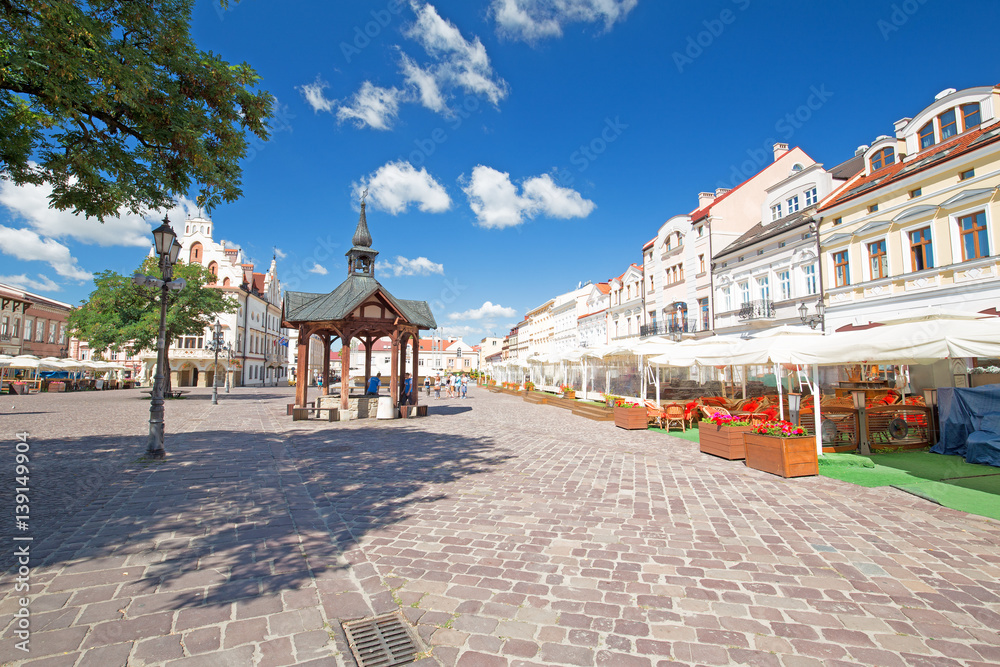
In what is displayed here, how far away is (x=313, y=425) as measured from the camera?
15273 millimetres

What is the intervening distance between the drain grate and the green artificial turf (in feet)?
22.6

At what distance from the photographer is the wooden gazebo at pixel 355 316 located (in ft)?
54.4

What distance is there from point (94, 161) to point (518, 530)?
22.3 feet

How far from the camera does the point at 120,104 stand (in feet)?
19.1

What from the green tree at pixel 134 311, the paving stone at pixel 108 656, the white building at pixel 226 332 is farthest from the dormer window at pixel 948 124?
the white building at pixel 226 332

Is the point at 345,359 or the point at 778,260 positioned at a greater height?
the point at 778,260

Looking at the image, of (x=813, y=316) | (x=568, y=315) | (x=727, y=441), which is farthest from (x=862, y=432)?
(x=568, y=315)

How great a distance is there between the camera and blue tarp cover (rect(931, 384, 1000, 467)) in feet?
27.9

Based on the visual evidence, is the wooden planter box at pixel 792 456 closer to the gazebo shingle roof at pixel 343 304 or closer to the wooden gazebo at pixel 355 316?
the wooden gazebo at pixel 355 316

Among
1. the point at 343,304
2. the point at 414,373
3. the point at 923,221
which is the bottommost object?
the point at 414,373

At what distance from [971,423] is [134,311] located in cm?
3635

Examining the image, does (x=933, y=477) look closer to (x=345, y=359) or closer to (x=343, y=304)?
(x=345, y=359)

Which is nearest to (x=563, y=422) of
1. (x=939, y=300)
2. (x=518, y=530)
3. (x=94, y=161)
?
(x=518, y=530)

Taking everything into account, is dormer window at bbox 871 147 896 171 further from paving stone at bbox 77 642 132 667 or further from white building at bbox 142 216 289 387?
white building at bbox 142 216 289 387
